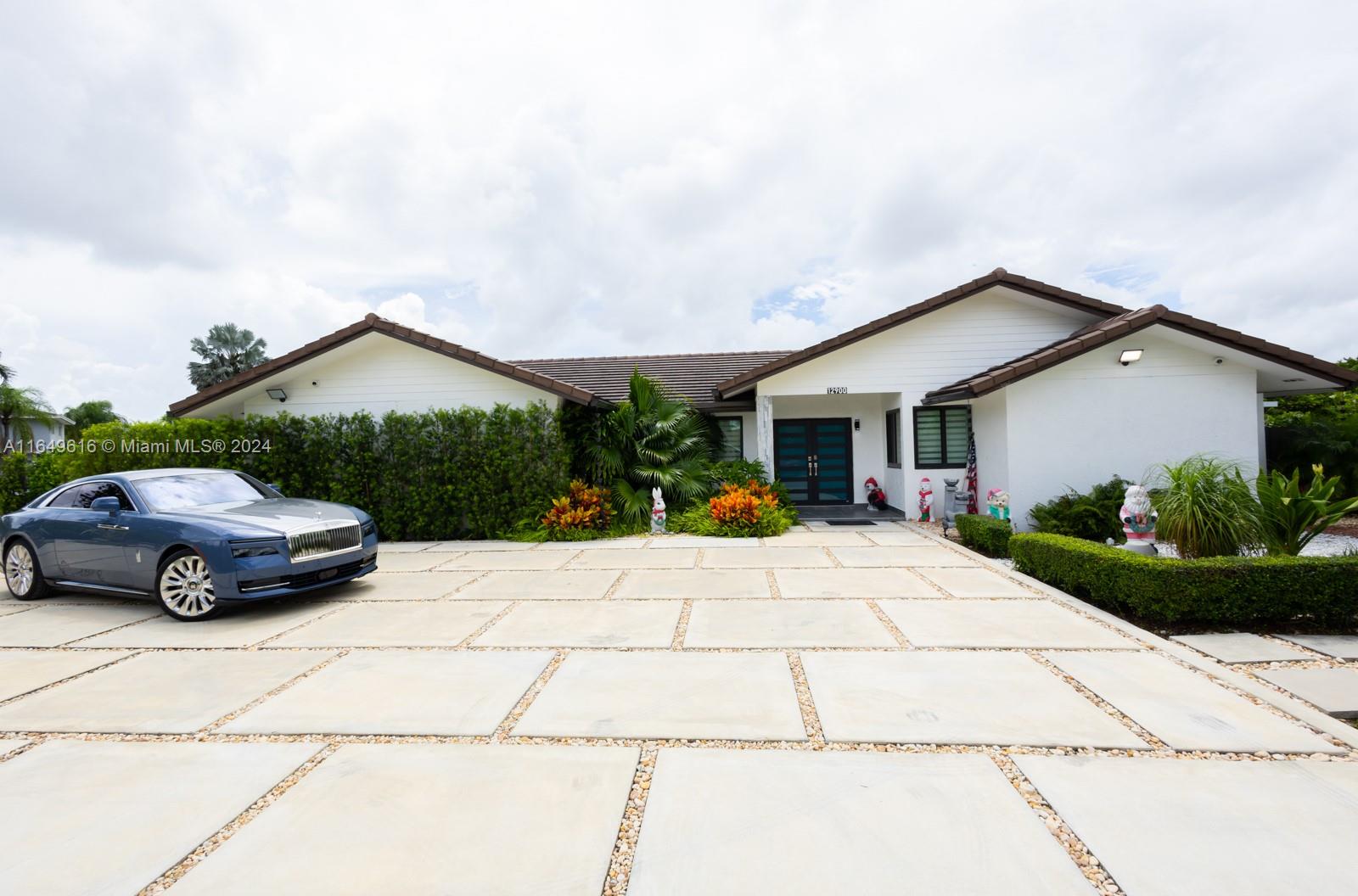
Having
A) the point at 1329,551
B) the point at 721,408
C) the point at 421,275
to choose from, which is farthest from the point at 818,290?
the point at 1329,551

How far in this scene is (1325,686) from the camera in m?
3.73

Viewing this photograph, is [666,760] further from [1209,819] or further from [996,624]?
[996,624]

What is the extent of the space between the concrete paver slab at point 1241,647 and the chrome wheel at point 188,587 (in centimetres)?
874

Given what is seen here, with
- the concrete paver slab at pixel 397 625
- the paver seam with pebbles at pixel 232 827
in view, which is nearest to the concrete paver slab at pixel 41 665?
the concrete paver slab at pixel 397 625

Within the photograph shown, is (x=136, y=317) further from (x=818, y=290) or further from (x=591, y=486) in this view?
(x=818, y=290)

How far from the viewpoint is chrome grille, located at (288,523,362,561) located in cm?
589

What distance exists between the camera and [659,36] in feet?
29.5

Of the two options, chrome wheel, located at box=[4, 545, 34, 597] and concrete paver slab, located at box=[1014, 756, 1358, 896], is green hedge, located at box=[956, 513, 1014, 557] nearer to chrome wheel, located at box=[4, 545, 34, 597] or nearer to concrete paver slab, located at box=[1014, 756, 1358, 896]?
concrete paver slab, located at box=[1014, 756, 1358, 896]

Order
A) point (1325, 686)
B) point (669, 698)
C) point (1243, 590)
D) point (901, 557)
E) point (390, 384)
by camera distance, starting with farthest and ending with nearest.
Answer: point (390, 384), point (901, 557), point (1243, 590), point (1325, 686), point (669, 698)

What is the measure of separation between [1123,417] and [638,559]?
8715 millimetres

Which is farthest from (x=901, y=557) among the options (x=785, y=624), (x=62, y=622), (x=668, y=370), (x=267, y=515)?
(x=668, y=370)

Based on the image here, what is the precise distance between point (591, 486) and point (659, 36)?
780cm

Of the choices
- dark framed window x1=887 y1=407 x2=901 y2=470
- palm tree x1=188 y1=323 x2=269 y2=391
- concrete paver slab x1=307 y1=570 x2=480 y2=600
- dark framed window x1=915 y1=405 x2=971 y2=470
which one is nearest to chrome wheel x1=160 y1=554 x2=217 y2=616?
concrete paver slab x1=307 y1=570 x2=480 y2=600

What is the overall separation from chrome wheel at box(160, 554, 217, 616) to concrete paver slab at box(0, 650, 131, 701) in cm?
86
